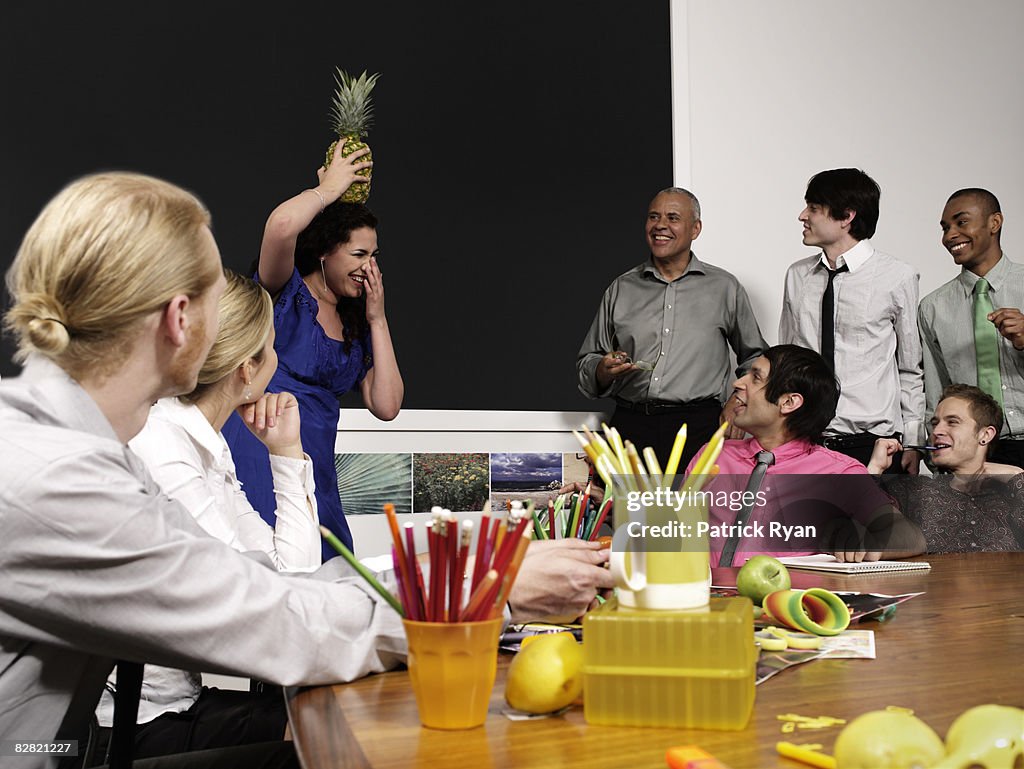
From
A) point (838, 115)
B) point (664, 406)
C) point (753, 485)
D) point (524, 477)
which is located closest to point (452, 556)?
point (753, 485)

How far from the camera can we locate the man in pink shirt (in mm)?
2354

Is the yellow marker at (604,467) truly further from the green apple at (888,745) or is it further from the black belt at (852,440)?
the black belt at (852,440)

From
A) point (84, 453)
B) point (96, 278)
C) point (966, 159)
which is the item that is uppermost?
point (966, 159)

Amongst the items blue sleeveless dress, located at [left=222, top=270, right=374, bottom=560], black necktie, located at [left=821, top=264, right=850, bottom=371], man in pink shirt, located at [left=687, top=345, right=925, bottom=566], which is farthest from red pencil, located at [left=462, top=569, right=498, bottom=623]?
black necktie, located at [left=821, top=264, right=850, bottom=371]

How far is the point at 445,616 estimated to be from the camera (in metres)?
0.89

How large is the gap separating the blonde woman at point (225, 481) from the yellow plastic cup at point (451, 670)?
55 cm

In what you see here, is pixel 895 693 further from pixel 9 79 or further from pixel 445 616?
pixel 9 79

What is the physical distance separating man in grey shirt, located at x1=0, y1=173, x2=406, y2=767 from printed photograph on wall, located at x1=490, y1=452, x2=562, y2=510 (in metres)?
3.20

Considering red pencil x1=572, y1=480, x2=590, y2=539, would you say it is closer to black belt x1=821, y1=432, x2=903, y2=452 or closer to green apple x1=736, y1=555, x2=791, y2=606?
green apple x1=736, y1=555, x2=791, y2=606

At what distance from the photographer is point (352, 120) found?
3652 millimetres

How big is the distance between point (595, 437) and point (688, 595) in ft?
0.55

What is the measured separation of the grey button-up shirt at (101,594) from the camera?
926mm

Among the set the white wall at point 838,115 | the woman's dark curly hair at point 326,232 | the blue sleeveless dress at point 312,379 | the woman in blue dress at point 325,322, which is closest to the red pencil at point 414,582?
the woman in blue dress at point 325,322

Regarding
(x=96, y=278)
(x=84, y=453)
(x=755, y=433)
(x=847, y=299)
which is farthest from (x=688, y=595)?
(x=847, y=299)
